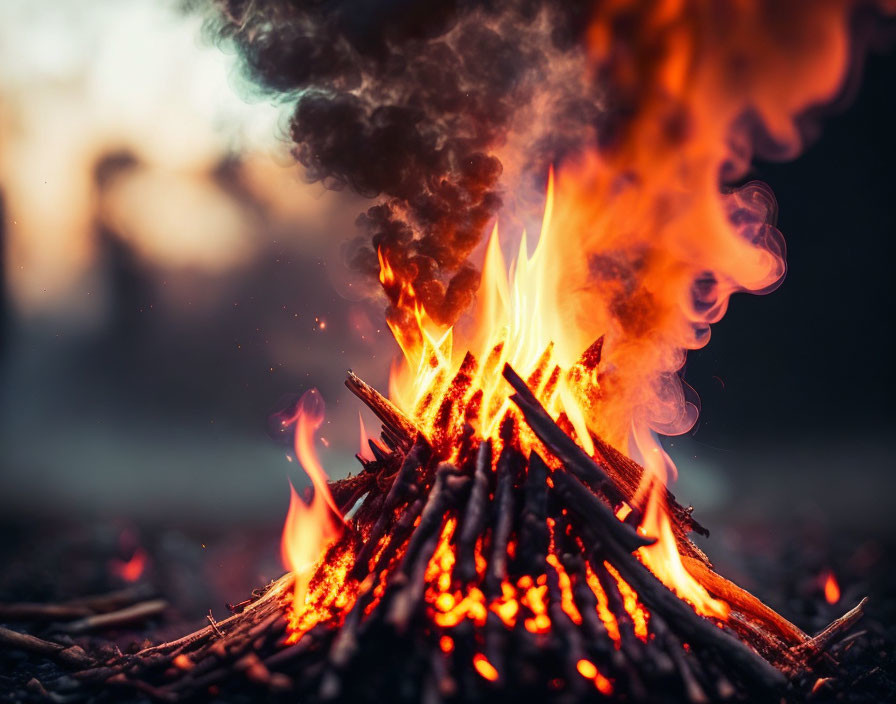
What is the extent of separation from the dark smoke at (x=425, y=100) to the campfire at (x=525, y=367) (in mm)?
24

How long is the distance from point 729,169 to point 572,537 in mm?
4238

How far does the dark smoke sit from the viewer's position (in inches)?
199

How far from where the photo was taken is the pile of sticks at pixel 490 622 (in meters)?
2.15

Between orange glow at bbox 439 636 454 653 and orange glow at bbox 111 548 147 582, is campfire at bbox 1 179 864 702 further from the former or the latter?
orange glow at bbox 111 548 147 582

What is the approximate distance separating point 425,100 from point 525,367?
10.6ft

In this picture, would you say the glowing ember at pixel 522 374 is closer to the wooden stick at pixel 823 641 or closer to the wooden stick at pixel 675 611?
the wooden stick at pixel 675 611

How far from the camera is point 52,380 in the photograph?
510 inches

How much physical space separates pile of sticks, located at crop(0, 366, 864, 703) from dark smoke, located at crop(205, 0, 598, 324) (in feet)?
8.14

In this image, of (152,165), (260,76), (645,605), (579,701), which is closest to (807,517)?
(645,605)

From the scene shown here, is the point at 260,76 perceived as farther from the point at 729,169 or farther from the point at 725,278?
the point at 725,278

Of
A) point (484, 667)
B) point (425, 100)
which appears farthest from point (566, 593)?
point (425, 100)

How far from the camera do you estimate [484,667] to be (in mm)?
2148

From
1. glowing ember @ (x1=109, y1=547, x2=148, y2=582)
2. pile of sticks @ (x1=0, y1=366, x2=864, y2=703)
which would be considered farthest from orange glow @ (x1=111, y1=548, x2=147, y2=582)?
pile of sticks @ (x1=0, y1=366, x2=864, y2=703)

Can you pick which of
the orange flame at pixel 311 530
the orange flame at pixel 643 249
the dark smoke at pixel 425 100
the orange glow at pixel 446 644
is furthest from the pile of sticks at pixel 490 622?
the dark smoke at pixel 425 100
